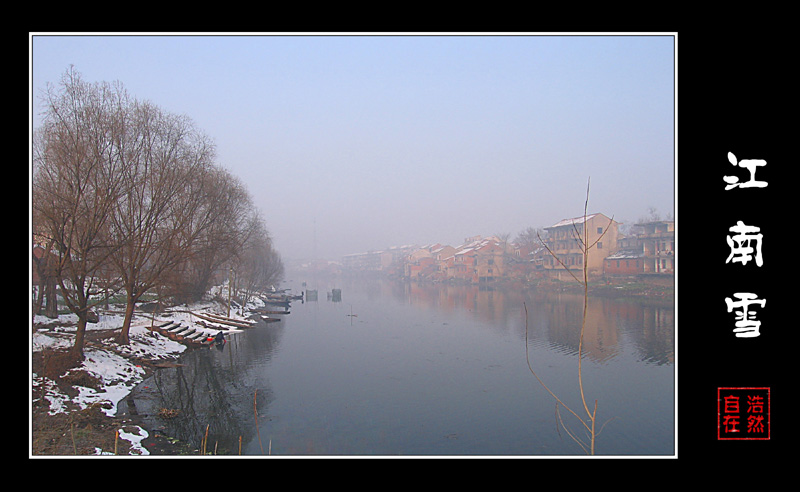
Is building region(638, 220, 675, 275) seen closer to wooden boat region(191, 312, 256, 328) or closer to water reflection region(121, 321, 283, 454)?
wooden boat region(191, 312, 256, 328)

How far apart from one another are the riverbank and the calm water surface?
1.47 ft

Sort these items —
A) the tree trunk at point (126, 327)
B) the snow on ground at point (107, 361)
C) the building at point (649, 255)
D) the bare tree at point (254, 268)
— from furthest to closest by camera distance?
the building at point (649, 255)
the bare tree at point (254, 268)
the tree trunk at point (126, 327)
the snow on ground at point (107, 361)

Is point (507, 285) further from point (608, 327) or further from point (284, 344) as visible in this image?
point (284, 344)

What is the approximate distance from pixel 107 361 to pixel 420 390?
20.2 feet

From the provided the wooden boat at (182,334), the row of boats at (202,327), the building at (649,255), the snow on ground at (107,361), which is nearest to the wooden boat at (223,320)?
the row of boats at (202,327)

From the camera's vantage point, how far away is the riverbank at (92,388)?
232 inches

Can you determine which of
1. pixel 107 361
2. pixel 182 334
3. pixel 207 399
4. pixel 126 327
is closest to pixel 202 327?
pixel 182 334

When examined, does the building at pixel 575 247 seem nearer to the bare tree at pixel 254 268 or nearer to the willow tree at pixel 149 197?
the bare tree at pixel 254 268

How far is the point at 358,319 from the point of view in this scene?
20578mm

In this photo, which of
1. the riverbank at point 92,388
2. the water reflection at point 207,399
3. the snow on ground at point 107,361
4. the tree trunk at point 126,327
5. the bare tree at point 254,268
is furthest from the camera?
the bare tree at point 254,268

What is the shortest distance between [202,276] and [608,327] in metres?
14.0

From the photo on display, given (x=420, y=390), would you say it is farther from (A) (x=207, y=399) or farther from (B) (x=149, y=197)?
(B) (x=149, y=197)

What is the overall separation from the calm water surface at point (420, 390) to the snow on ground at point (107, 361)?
0.43m

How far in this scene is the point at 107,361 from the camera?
953cm
